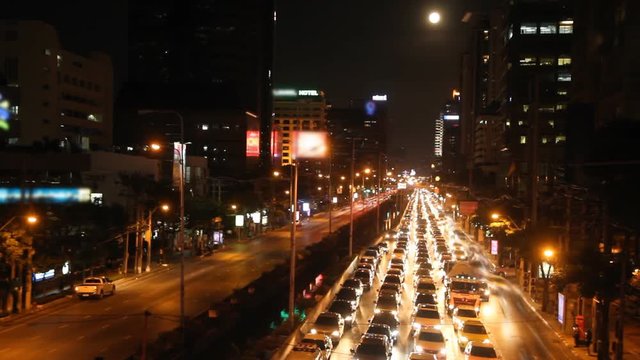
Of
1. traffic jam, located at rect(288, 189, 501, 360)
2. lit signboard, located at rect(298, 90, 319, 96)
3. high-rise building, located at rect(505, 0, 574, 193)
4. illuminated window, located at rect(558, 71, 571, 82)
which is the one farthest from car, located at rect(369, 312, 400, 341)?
lit signboard, located at rect(298, 90, 319, 96)

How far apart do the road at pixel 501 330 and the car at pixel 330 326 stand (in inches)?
13.4

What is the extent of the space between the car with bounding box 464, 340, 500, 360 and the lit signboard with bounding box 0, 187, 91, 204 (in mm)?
20385

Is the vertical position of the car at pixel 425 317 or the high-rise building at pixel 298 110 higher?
the high-rise building at pixel 298 110

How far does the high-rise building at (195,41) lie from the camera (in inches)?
5226

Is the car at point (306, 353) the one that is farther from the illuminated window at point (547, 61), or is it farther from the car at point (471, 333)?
the illuminated window at point (547, 61)

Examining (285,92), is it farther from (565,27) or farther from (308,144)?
(308,144)

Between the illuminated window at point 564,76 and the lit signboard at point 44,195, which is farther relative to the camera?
the illuminated window at point 564,76

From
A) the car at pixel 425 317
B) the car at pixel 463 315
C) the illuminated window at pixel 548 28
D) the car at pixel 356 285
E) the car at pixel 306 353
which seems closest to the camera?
the car at pixel 306 353

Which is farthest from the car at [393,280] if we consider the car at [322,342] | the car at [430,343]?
the car at [322,342]

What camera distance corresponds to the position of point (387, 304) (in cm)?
2920

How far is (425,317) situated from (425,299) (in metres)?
3.64

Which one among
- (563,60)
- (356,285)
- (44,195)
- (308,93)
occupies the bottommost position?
(356,285)

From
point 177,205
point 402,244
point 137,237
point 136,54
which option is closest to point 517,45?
point 402,244

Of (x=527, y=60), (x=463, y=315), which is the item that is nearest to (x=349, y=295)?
(x=463, y=315)
